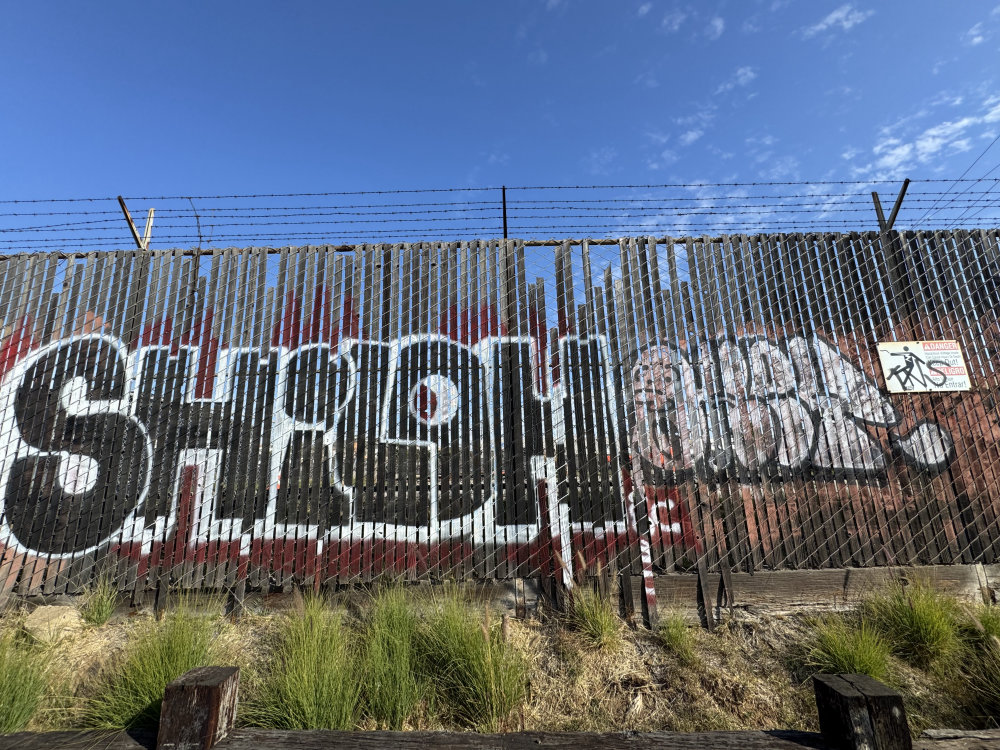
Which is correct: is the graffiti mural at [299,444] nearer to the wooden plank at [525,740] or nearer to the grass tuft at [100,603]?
the grass tuft at [100,603]

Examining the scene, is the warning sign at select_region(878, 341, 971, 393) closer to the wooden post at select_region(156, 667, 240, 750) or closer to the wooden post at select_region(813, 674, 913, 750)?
the wooden post at select_region(813, 674, 913, 750)

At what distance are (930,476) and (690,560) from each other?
2.58 m

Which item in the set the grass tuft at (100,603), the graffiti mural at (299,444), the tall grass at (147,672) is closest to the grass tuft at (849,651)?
the graffiti mural at (299,444)

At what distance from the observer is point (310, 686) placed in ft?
11.4

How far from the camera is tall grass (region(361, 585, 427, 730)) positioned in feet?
11.7

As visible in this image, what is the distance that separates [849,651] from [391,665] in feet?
11.1

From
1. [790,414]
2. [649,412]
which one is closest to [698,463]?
[649,412]

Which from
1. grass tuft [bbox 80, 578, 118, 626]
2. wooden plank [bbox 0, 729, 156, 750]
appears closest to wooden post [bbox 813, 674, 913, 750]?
wooden plank [bbox 0, 729, 156, 750]

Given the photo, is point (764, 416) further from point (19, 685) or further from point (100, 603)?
point (100, 603)

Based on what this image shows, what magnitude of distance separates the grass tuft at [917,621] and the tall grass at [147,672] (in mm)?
A: 5391

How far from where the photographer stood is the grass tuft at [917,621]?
4.14 metres

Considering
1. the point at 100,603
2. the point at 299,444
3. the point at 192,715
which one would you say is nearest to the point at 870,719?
the point at 192,715

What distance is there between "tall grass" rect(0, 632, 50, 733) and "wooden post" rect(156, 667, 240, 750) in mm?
1933

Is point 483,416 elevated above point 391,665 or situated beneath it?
elevated above
